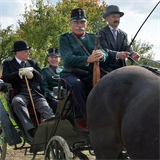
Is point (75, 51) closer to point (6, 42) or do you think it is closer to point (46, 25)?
point (46, 25)

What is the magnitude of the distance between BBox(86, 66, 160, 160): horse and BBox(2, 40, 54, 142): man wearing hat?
6.04 ft

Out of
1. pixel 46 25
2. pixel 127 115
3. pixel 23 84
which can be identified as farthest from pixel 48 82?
pixel 46 25

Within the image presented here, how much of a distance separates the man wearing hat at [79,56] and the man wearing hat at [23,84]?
1.00 metres

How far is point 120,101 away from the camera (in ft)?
7.40

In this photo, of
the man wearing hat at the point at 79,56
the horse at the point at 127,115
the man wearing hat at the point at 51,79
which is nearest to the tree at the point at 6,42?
the man wearing hat at the point at 51,79

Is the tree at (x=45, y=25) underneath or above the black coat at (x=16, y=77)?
above

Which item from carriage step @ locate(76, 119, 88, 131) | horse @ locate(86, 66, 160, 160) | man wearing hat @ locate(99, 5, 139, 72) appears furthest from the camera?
man wearing hat @ locate(99, 5, 139, 72)

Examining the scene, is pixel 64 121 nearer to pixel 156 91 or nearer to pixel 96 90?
pixel 96 90

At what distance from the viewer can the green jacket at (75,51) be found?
3293 millimetres

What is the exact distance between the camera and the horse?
191 centimetres

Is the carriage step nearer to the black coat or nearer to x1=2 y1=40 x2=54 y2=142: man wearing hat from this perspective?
x1=2 y1=40 x2=54 y2=142: man wearing hat

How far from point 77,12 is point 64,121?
1.43m

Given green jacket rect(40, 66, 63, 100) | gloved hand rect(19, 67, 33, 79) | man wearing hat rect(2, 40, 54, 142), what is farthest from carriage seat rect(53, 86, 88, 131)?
green jacket rect(40, 66, 63, 100)

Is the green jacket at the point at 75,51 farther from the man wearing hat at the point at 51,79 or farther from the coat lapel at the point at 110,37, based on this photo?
the man wearing hat at the point at 51,79
